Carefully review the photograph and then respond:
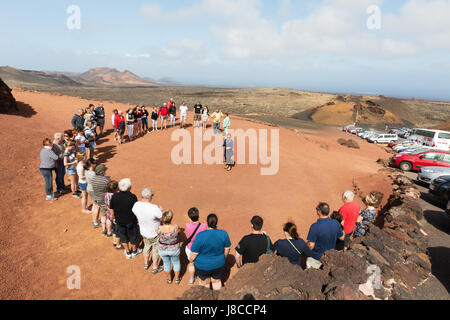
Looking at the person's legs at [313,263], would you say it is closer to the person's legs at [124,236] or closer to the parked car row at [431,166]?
the person's legs at [124,236]

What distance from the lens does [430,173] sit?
13930 millimetres

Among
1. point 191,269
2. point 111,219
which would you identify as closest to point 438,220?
point 191,269

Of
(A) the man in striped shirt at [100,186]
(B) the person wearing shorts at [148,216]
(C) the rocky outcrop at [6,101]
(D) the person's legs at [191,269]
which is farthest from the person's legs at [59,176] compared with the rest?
(C) the rocky outcrop at [6,101]

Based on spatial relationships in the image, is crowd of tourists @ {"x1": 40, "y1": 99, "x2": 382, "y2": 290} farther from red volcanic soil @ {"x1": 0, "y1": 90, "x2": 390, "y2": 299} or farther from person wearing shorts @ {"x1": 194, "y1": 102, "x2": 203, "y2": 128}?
person wearing shorts @ {"x1": 194, "y1": 102, "x2": 203, "y2": 128}

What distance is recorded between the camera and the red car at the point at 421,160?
52.7 ft

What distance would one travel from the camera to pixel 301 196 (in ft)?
34.9

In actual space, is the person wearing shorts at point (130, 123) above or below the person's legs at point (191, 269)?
above

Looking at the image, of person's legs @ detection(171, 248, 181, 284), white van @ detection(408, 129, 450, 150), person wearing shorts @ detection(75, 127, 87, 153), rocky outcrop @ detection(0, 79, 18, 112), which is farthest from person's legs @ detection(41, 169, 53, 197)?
white van @ detection(408, 129, 450, 150)

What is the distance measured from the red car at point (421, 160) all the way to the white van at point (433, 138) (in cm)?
1028

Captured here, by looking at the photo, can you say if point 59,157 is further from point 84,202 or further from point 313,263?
point 313,263

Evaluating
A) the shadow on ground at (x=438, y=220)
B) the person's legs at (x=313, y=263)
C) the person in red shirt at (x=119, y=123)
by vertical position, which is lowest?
the shadow on ground at (x=438, y=220)

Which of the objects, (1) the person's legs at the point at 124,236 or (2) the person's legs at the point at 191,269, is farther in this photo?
(1) the person's legs at the point at 124,236

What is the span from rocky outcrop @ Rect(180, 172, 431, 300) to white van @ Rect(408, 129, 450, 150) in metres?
25.5

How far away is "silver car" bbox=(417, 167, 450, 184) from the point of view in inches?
534
